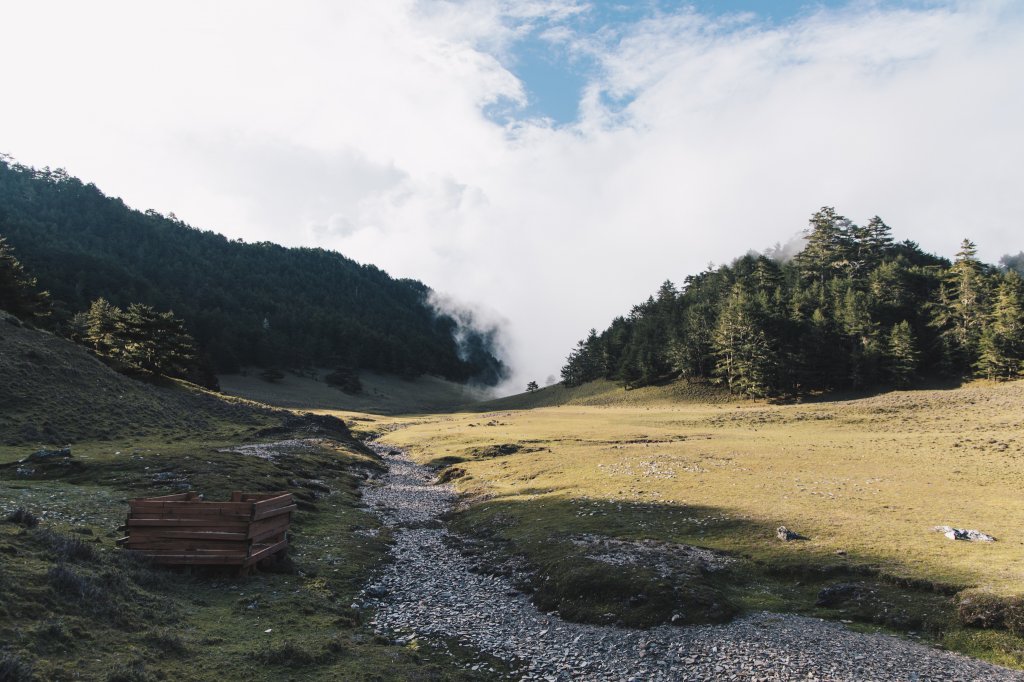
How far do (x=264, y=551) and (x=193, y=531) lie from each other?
107 inches

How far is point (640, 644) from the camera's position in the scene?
16.8m

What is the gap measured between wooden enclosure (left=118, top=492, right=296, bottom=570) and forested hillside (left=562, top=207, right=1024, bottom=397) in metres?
122

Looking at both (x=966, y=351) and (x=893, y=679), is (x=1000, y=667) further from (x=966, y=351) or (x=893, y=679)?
(x=966, y=351)

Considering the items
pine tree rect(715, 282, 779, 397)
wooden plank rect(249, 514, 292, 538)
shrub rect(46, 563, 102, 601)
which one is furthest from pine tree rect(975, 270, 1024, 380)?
shrub rect(46, 563, 102, 601)

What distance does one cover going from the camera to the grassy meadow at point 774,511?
19531 millimetres

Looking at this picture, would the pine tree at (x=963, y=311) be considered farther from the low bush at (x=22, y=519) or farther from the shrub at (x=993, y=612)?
the low bush at (x=22, y=519)

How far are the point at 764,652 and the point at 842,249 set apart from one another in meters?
188

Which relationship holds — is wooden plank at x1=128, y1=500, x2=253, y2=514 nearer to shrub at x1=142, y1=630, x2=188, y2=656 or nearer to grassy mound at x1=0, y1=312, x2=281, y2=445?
shrub at x1=142, y1=630, x2=188, y2=656

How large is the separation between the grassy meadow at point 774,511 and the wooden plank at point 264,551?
438 inches

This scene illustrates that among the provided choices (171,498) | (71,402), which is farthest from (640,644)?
(71,402)

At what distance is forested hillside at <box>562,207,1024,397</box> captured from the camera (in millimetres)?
→ 112938

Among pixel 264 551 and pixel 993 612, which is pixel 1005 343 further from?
pixel 264 551

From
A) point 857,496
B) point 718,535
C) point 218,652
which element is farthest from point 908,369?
point 218,652

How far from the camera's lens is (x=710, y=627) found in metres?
17.8
